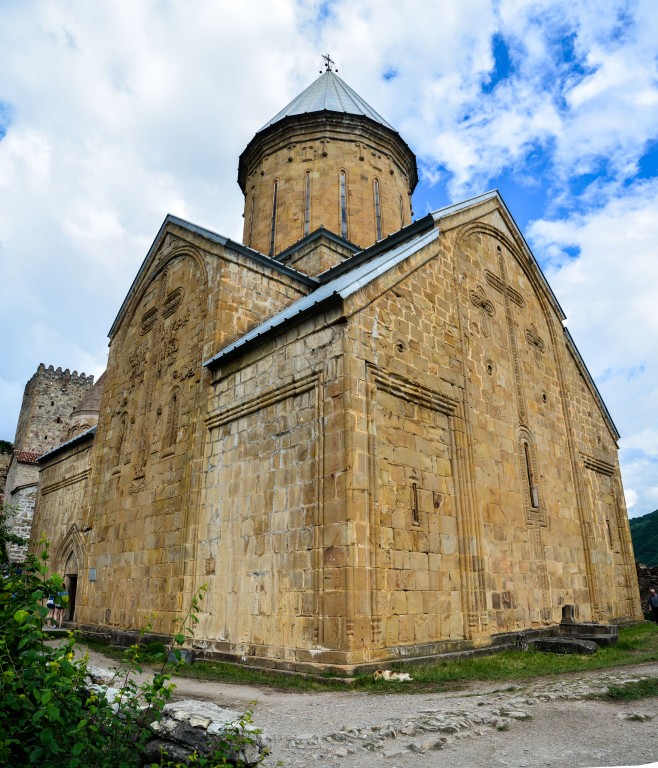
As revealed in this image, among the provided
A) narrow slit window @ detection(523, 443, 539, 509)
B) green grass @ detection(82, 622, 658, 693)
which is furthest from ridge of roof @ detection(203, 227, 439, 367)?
green grass @ detection(82, 622, 658, 693)

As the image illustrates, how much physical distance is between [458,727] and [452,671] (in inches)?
96.8

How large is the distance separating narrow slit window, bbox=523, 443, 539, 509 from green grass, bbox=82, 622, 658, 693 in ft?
8.16

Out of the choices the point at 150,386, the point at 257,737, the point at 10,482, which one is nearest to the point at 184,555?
the point at 150,386

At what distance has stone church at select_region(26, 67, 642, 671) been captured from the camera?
6.83 meters

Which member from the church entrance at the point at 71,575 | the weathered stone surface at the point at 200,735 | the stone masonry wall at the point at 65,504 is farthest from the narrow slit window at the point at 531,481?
the church entrance at the point at 71,575

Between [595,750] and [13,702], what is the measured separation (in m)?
3.54

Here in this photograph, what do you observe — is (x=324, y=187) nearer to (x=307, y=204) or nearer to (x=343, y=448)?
(x=307, y=204)

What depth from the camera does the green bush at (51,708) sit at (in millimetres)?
2488

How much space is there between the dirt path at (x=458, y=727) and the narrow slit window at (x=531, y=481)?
4456 millimetres

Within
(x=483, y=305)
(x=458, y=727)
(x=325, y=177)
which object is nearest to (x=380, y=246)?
(x=483, y=305)

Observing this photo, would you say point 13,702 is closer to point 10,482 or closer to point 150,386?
point 150,386

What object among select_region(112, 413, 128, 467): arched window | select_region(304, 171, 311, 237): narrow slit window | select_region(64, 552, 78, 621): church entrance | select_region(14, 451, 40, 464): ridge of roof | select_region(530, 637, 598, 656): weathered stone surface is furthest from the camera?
select_region(14, 451, 40, 464): ridge of roof

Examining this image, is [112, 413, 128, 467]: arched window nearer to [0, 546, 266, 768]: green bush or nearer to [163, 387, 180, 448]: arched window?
[163, 387, 180, 448]: arched window

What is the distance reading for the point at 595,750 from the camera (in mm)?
3766
